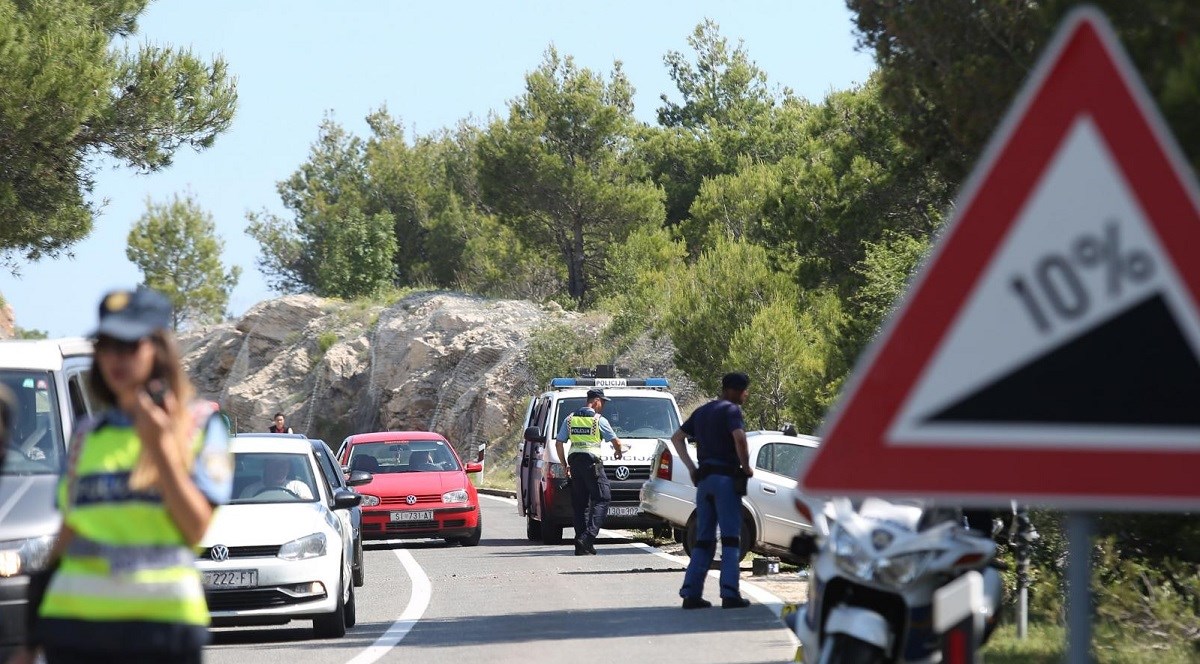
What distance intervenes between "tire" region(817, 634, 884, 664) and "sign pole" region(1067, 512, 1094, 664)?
134 inches

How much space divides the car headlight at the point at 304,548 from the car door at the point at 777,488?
19.1 ft

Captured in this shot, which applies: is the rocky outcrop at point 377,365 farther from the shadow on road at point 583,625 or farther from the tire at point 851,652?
the tire at point 851,652

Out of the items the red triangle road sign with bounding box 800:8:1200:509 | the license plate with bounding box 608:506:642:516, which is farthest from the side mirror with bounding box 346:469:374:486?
the red triangle road sign with bounding box 800:8:1200:509

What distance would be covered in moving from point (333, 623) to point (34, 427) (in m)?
3.19

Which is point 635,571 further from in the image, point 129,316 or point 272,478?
point 129,316

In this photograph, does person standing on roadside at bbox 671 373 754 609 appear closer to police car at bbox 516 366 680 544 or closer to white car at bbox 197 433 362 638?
white car at bbox 197 433 362 638

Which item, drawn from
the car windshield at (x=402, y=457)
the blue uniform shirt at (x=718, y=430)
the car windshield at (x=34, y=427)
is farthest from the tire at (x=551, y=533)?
the car windshield at (x=34, y=427)

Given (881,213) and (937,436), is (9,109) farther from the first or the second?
(937,436)

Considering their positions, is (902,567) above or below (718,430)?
below

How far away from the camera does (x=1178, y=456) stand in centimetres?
344

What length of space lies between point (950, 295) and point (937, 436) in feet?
0.97

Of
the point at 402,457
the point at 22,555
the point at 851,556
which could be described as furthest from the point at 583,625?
the point at 402,457

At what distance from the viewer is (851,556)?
7000mm

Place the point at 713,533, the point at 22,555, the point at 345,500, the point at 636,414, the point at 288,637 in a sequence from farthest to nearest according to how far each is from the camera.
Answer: the point at 636,414 < the point at 713,533 < the point at 345,500 < the point at 288,637 < the point at 22,555
